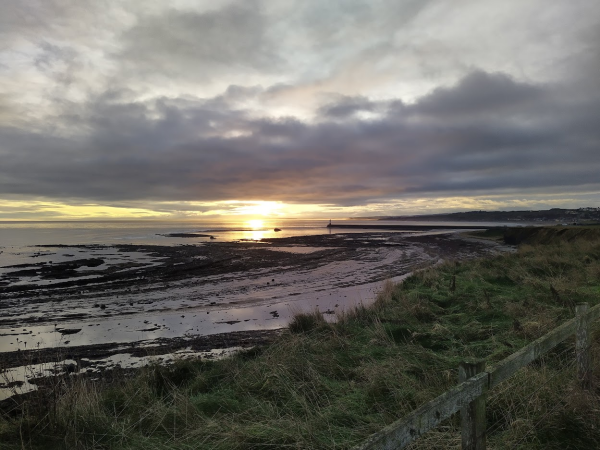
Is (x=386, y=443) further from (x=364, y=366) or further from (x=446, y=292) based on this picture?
(x=446, y=292)

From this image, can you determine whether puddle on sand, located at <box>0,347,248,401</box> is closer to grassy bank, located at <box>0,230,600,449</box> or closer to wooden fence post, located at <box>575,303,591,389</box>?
grassy bank, located at <box>0,230,600,449</box>

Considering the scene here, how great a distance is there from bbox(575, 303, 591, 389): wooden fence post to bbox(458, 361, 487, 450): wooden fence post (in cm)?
278


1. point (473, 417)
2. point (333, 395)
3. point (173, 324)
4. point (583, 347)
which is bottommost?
point (173, 324)

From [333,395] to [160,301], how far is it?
15.5 meters

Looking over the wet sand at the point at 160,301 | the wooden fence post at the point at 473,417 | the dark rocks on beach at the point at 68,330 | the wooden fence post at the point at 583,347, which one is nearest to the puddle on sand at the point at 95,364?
the wet sand at the point at 160,301

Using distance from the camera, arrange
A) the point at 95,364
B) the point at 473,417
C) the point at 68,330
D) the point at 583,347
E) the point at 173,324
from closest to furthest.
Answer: the point at 473,417 → the point at 583,347 → the point at 95,364 → the point at 68,330 → the point at 173,324

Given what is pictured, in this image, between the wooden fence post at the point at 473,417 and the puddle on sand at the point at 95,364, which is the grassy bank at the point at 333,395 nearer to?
the wooden fence post at the point at 473,417

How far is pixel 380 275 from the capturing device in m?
27.3

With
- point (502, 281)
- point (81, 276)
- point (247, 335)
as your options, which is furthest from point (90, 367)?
point (81, 276)

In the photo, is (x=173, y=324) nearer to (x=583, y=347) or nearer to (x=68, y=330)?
(x=68, y=330)

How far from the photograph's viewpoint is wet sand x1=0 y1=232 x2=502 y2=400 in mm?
12562

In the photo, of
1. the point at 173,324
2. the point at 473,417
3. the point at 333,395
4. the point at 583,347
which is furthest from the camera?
the point at 173,324

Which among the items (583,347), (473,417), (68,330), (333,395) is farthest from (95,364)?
(583,347)

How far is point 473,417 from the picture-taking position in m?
3.08
